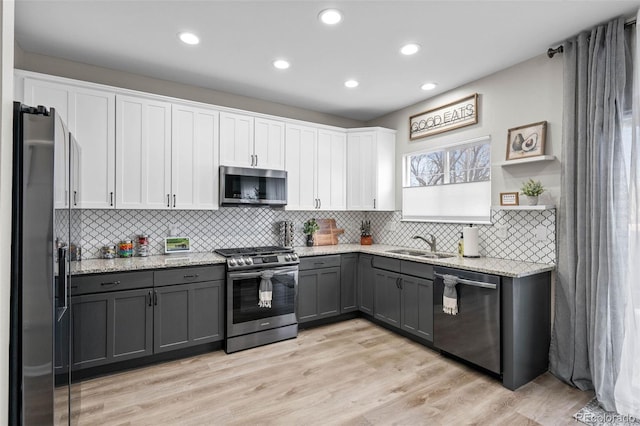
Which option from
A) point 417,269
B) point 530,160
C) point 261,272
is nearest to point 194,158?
point 261,272

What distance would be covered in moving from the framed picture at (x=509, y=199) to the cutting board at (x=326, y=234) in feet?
7.36

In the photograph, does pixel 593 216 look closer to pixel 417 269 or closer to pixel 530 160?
pixel 530 160

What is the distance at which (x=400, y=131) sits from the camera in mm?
4570

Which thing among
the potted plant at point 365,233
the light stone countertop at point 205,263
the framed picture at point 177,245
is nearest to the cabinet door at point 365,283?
the light stone countertop at point 205,263

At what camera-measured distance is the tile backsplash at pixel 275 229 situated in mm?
3059

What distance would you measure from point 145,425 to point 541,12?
12.7 ft

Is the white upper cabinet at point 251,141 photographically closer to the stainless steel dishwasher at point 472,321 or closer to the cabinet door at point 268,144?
the cabinet door at point 268,144

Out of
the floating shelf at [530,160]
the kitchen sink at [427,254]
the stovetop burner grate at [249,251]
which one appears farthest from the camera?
the kitchen sink at [427,254]

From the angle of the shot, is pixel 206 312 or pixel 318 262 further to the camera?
pixel 318 262

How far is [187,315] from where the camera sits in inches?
123

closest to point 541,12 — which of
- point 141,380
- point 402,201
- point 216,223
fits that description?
point 402,201

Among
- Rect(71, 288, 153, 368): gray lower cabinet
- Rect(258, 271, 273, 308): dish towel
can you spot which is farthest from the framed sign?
Rect(71, 288, 153, 368): gray lower cabinet

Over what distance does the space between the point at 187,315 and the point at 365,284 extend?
2070 millimetres

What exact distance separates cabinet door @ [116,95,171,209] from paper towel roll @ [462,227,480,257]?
3.06m
